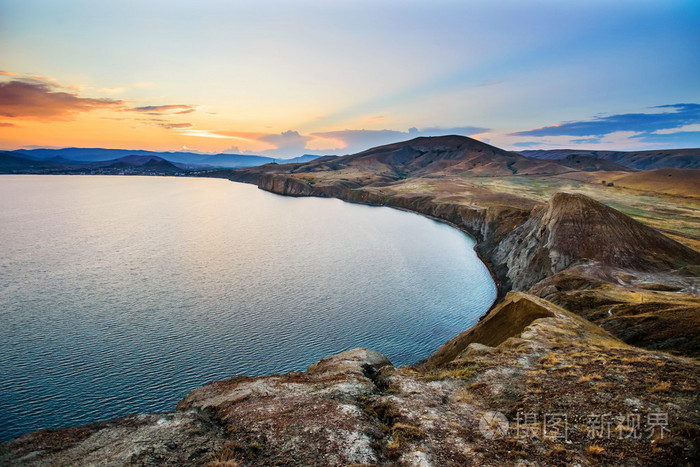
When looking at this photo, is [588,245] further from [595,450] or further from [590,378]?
[595,450]

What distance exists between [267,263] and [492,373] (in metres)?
60.6

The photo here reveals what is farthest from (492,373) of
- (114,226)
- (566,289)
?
(114,226)

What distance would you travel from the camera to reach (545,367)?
22.4m

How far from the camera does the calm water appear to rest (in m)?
33.7

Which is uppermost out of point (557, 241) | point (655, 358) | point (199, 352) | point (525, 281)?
point (557, 241)

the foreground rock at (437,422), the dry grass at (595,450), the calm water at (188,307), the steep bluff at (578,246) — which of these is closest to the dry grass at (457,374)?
the foreground rock at (437,422)

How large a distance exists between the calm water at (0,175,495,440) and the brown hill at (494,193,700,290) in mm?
10846

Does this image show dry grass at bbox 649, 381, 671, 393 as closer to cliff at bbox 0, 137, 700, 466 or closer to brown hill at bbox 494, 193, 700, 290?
cliff at bbox 0, 137, 700, 466

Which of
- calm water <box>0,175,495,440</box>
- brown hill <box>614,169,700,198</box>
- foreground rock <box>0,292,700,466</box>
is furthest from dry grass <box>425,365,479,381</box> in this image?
brown hill <box>614,169,700,198</box>

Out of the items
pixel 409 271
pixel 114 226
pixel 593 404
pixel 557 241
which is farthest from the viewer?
pixel 114 226

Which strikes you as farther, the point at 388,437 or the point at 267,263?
the point at 267,263

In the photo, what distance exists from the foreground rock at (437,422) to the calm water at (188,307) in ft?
50.8

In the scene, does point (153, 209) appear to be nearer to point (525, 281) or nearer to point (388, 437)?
point (525, 281)

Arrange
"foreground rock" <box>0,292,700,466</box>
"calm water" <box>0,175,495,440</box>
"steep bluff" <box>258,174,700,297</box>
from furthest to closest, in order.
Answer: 1. "steep bluff" <box>258,174,700,297</box>
2. "calm water" <box>0,175,495,440</box>
3. "foreground rock" <box>0,292,700,466</box>
